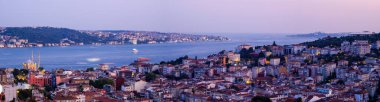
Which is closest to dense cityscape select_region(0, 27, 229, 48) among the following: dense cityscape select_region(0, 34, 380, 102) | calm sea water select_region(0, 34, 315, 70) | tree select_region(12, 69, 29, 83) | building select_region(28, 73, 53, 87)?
calm sea water select_region(0, 34, 315, 70)

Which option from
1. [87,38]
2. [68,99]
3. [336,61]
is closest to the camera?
[68,99]

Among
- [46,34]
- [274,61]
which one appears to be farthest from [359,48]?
[46,34]

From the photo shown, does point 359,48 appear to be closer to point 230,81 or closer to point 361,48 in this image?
point 361,48

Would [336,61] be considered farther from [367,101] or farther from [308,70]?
[367,101]

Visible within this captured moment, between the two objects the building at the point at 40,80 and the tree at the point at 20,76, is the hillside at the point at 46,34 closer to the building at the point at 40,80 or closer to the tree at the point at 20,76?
the tree at the point at 20,76

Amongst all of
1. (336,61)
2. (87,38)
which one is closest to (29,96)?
(336,61)

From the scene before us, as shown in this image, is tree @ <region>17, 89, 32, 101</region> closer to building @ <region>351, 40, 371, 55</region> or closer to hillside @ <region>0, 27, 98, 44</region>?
building @ <region>351, 40, 371, 55</region>
